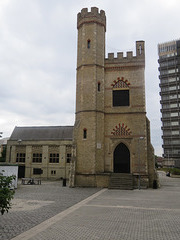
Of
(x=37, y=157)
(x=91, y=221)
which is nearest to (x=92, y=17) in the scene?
(x=37, y=157)

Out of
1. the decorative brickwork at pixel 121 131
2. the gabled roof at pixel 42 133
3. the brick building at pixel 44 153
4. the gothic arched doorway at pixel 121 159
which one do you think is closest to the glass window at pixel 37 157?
the brick building at pixel 44 153

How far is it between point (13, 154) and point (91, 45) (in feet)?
75.5

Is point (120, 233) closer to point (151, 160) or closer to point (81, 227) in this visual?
point (81, 227)

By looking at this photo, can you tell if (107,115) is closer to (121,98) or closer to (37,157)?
(121,98)

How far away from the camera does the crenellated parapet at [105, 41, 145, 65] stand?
26.6 metres

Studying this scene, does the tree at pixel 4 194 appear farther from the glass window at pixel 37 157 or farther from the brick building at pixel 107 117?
the glass window at pixel 37 157

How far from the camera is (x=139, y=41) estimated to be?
88.9 feet

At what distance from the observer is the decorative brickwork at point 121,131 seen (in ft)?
83.2

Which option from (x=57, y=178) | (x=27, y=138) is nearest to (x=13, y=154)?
(x=27, y=138)

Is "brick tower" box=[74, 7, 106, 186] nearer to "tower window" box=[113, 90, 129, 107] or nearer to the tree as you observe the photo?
"tower window" box=[113, 90, 129, 107]

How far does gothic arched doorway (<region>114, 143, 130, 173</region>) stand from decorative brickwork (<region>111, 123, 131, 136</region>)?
127cm

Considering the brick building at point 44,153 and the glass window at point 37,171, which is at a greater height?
the brick building at point 44,153

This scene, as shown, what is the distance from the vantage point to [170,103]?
7606cm

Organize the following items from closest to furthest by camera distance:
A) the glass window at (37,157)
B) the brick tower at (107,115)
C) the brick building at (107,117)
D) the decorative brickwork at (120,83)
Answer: the brick building at (107,117), the brick tower at (107,115), the decorative brickwork at (120,83), the glass window at (37,157)
